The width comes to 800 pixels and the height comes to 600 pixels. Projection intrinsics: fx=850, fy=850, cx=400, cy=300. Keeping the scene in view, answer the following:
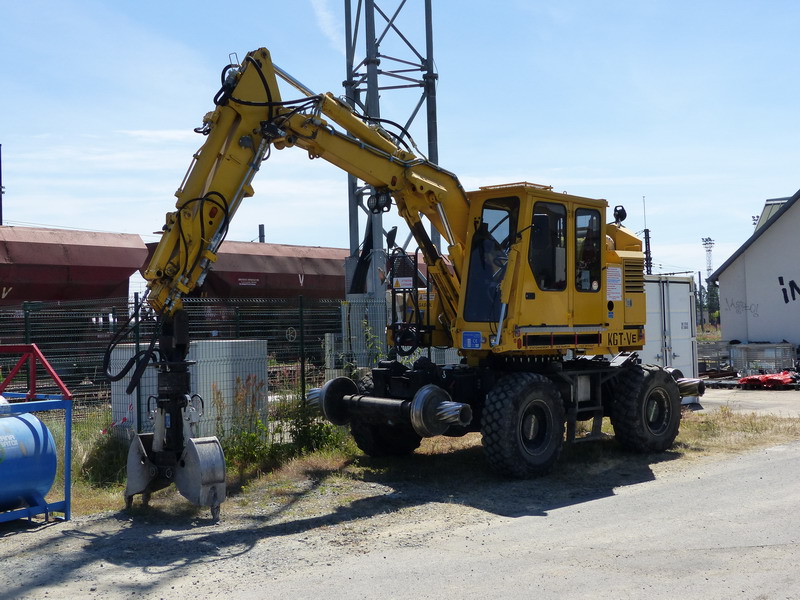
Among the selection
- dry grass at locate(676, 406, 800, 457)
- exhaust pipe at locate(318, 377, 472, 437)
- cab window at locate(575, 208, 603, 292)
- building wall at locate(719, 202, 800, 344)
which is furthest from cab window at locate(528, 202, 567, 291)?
building wall at locate(719, 202, 800, 344)

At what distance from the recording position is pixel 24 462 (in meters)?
7.79

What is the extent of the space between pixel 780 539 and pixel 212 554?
465 centimetres

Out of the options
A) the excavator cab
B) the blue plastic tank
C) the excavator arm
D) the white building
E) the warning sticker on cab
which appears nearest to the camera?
the blue plastic tank

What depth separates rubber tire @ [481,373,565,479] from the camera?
948 cm

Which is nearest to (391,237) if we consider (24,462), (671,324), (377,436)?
(377,436)

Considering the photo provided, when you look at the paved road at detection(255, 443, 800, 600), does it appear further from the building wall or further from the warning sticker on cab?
the building wall

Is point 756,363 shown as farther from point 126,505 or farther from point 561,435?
point 126,505

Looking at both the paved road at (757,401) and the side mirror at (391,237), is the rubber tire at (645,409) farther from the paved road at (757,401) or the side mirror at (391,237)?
the paved road at (757,401)

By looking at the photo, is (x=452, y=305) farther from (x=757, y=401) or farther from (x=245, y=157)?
(x=757, y=401)

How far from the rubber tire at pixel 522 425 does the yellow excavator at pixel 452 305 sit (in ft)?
0.06

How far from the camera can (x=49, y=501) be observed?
8734mm

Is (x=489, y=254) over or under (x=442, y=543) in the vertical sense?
over

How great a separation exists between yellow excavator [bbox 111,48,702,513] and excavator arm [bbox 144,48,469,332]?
0.6 inches

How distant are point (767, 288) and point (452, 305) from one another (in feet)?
66.7
